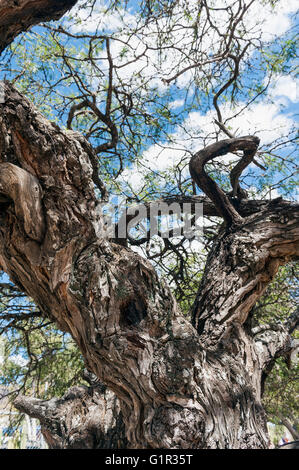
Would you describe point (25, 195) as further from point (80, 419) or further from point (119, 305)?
point (80, 419)

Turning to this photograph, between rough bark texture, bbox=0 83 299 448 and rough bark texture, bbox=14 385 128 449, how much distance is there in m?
0.59

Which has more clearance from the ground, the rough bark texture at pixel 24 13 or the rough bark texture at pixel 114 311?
the rough bark texture at pixel 24 13

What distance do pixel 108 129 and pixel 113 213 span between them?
1294 mm

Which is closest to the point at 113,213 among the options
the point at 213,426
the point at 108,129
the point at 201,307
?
the point at 108,129

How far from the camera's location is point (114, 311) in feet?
7.34

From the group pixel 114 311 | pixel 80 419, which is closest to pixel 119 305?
pixel 114 311

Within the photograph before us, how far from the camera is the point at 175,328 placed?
7.69 feet

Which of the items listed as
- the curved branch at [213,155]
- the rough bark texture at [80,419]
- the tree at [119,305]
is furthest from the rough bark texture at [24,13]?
the rough bark texture at [80,419]

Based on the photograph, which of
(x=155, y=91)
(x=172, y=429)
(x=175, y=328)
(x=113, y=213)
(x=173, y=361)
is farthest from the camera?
(x=155, y=91)

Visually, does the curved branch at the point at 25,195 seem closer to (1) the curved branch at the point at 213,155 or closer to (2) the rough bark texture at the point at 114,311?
(2) the rough bark texture at the point at 114,311

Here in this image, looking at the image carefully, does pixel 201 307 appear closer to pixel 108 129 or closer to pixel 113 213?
pixel 113 213

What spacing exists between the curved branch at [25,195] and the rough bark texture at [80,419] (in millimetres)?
1509

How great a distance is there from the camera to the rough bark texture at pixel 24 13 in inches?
88.0

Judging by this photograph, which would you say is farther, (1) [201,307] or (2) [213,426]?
(1) [201,307]
